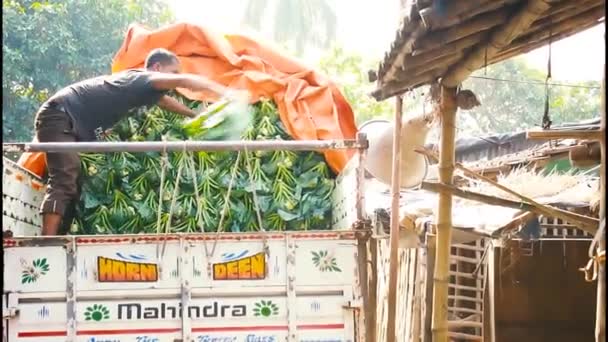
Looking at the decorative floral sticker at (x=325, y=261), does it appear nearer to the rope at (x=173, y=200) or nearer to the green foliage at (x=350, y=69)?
the rope at (x=173, y=200)

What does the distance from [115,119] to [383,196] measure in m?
5.43

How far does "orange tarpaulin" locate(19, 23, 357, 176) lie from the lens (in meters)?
6.38

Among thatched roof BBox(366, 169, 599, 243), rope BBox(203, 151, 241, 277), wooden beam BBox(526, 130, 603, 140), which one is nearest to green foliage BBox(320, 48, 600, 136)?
thatched roof BBox(366, 169, 599, 243)

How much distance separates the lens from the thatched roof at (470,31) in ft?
11.8

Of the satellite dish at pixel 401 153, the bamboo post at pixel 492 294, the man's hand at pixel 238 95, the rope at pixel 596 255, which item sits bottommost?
the bamboo post at pixel 492 294

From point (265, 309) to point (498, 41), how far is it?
215 centimetres

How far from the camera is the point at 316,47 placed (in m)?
22.5

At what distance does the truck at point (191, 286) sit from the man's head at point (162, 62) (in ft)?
5.00

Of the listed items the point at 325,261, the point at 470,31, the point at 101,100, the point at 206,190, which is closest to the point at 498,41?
the point at 470,31

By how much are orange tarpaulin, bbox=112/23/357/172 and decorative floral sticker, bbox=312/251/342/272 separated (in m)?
1.13

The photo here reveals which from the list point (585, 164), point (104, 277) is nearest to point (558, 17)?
point (585, 164)

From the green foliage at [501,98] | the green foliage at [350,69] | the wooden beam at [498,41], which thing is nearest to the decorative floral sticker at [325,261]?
the wooden beam at [498,41]

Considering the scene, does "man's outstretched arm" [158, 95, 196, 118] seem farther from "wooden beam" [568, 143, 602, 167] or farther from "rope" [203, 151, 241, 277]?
"wooden beam" [568, 143, 602, 167]

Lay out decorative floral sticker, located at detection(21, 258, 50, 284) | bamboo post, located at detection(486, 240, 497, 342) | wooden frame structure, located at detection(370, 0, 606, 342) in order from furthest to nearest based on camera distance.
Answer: bamboo post, located at detection(486, 240, 497, 342) → decorative floral sticker, located at detection(21, 258, 50, 284) → wooden frame structure, located at detection(370, 0, 606, 342)
